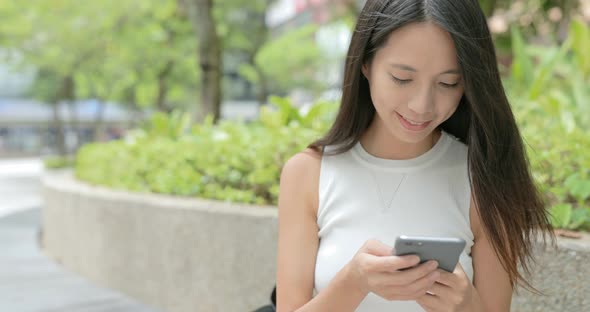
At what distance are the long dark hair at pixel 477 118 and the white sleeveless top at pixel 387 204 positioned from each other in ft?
0.20

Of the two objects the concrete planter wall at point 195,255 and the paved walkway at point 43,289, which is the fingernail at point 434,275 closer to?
the concrete planter wall at point 195,255

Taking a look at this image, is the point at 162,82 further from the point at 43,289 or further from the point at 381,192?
the point at 381,192

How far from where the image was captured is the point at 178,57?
17.3 metres

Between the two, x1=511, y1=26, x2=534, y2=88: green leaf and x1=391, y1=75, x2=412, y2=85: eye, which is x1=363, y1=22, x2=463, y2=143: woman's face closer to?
x1=391, y1=75, x2=412, y2=85: eye

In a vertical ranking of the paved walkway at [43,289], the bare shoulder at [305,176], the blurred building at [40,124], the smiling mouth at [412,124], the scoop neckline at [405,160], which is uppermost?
the smiling mouth at [412,124]

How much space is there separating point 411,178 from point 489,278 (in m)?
0.35

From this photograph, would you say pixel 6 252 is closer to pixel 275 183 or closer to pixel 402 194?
pixel 275 183

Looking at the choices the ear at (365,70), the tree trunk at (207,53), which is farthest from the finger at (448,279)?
the tree trunk at (207,53)

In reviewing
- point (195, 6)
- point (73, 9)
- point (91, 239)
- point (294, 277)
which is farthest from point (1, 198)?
point (294, 277)

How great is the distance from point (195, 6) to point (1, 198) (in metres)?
8.13

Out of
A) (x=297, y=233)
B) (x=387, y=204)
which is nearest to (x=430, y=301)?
(x=387, y=204)

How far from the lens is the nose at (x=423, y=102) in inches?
60.2

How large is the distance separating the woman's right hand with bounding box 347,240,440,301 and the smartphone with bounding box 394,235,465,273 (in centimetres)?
1

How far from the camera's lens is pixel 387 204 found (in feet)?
5.76
